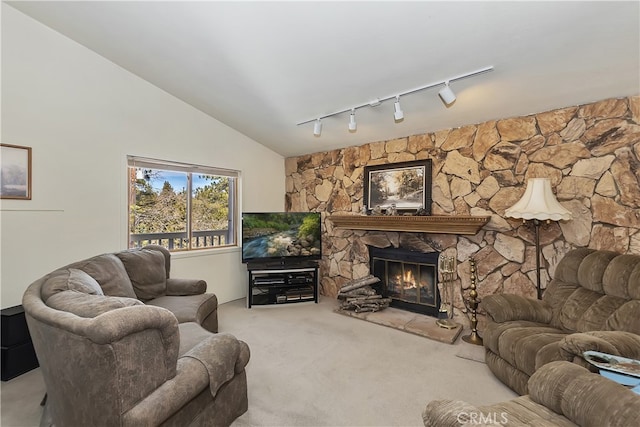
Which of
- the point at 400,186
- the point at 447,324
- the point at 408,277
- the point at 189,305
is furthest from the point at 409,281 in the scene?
the point at 189,305

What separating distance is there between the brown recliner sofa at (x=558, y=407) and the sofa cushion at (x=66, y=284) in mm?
1915

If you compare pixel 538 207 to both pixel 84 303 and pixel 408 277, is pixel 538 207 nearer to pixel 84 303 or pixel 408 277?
pixel 408 277

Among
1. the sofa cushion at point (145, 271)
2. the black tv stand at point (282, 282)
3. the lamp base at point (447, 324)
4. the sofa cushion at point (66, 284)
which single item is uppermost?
the sofa cushion at point (66, 284)

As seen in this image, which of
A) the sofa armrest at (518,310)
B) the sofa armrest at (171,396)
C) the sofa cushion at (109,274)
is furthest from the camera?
the sofa armrest at (518,310)

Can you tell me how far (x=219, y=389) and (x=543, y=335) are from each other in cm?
217

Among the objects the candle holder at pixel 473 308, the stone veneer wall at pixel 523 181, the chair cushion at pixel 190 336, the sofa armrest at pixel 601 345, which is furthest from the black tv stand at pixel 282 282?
the sofa armrest at pixel 601 345

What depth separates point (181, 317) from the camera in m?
2.54

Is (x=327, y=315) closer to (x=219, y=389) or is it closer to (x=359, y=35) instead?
(x=219, y=389)

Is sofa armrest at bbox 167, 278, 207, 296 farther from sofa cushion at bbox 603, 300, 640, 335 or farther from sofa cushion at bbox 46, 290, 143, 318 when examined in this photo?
sofa cushion at bbox 603, 300, 640, 335

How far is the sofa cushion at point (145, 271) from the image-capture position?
9.41 feet

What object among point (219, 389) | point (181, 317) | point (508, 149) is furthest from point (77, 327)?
point (508, 149)

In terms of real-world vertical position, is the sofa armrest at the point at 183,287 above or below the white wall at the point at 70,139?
below

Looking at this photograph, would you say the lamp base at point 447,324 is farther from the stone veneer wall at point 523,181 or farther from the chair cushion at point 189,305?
the chair cushion at point 189,305

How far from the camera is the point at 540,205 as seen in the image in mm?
2707
